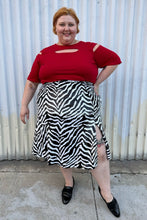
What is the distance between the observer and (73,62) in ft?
6.33

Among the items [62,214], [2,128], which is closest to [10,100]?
[2,128]

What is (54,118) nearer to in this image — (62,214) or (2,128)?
(62,214)

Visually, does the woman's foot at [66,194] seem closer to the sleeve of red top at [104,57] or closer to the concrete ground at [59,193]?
the concrete ground at [59,193]

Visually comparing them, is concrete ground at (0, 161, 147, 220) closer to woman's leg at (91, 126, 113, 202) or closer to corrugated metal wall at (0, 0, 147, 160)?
woman's leg at (91, 126, 113, 202)

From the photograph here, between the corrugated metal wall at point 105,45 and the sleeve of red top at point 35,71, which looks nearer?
the sleeve of red top at point 35,71

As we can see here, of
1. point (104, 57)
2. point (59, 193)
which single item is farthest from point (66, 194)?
point (104, 57)

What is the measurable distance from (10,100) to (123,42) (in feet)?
5.15

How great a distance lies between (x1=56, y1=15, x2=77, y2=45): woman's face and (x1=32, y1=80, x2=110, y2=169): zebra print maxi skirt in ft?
1.28

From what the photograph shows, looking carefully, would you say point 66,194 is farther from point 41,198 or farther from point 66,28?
point 66,28

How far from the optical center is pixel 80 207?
220 centimetres

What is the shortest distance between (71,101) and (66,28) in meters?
0.64

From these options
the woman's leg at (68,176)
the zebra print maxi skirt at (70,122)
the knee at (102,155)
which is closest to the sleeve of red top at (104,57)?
the zebra print maxi skirt at (70,122)

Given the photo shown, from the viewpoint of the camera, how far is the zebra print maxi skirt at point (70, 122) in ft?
6.28

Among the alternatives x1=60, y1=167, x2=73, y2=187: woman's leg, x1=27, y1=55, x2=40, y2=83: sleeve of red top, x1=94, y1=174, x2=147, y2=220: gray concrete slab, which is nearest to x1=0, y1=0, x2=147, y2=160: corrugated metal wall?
x1=94, y1=174, x2=147, y2=220: gray concrete slab
